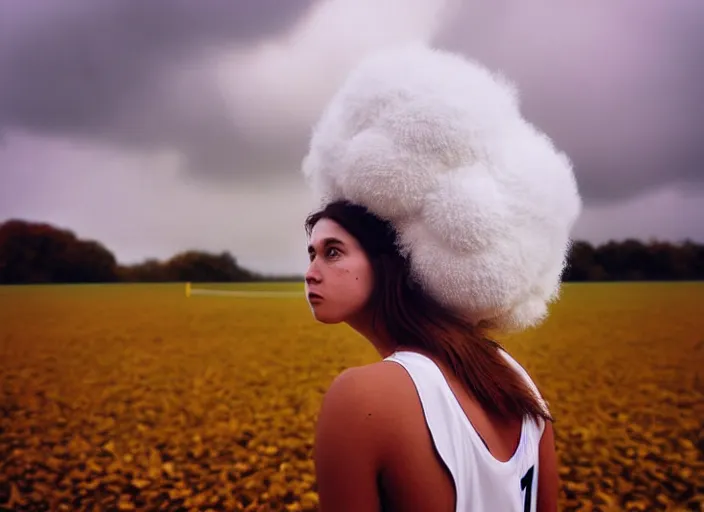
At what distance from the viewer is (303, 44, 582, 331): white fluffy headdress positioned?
0.73 metres

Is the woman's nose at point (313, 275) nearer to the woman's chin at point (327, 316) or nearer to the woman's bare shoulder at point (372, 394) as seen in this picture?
the woman's chin at point (327, 316)

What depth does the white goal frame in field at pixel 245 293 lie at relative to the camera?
2.31 metres

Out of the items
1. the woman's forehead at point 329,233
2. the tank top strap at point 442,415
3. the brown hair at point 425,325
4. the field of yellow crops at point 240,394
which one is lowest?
the field of yellow crops at point 240,394

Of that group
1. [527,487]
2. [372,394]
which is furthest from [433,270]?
[527,487]

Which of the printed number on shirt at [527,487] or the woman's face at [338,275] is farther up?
the woman's face at [338,275]

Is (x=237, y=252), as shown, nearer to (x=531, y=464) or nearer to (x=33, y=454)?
(x=33, y=454)

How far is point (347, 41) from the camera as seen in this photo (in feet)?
6.82

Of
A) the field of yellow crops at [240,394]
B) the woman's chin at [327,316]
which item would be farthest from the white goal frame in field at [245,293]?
the woman's chin at [327,316]

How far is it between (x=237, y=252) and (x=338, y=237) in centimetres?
148

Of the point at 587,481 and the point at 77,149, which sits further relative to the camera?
the point at 77,149

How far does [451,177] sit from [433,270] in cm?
11

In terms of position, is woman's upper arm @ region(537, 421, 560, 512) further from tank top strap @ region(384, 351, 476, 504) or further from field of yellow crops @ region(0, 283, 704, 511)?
field of yellow crops @ region(0, 283, 704, 511)

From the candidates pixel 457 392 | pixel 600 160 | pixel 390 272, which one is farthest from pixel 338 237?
pixel 600 160

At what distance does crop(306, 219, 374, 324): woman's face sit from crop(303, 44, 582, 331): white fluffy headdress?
5cm
